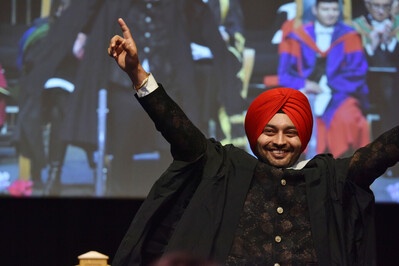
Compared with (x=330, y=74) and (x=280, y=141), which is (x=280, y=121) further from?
(x=330, y=74)

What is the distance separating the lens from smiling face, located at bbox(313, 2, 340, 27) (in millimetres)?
4312

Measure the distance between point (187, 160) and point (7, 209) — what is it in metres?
2.18

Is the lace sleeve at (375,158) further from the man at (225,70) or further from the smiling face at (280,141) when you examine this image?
the man at (225,70)

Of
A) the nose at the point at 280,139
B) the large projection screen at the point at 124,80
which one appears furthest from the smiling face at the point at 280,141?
the large projection screen at the point at 124,80

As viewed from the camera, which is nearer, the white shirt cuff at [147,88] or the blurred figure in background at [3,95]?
the white shirt cuff at [147,88]

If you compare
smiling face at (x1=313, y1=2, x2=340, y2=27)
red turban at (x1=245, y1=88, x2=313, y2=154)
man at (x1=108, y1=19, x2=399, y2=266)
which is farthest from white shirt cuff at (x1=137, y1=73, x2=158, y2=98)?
smiling face at (x1=313, y1=2, x2=340, y2=27)

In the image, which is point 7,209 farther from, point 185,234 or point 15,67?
point 185,234

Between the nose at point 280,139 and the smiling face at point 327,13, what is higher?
the smiling face at point 327,13

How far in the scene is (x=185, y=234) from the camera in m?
2.35

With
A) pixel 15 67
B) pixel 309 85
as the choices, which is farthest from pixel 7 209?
pixel 309 85

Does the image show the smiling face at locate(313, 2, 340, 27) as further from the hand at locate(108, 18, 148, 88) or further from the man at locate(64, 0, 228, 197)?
the hand at locate(108, 18, 148, 88)

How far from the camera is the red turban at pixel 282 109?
2424mm

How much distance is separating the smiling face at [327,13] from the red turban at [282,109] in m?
1.93

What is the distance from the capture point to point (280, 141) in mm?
2412
